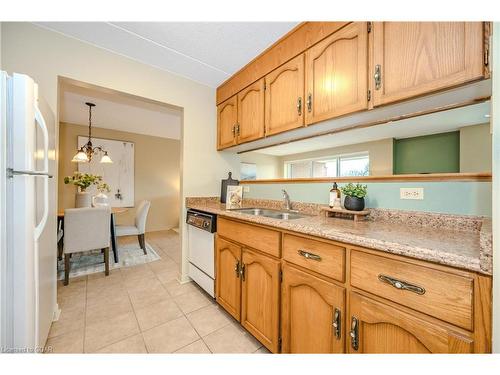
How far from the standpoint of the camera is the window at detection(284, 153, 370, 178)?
1.40 m

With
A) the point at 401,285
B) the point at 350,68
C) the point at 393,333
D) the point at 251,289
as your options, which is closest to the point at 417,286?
the point at 401,285

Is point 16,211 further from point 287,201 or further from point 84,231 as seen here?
point 84,231

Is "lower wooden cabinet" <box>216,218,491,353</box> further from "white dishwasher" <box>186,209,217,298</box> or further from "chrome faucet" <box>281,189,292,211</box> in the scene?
"chrome faucet" <box>281,189,292,211</box>

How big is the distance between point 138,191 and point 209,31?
13.6 feet

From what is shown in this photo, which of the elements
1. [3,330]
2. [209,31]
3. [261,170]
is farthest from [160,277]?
[209,31]

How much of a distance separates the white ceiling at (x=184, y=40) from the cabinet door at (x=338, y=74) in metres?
0.44

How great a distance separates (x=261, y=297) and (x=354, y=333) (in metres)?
0.58

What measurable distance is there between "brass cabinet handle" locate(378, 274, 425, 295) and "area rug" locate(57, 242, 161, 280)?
9.80 ft

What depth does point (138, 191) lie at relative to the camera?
15.4ft

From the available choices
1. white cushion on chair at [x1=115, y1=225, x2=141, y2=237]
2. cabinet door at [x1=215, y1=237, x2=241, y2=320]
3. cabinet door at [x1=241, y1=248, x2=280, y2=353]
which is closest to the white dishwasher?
cabinet door at [x1=215, y1=237, x2=241, y2=320]

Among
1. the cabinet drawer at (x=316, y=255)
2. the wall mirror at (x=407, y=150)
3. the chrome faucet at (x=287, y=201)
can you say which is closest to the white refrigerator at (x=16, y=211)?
the cabinet drawer at (x=316, y=255)

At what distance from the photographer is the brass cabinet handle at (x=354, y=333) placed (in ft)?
2.66

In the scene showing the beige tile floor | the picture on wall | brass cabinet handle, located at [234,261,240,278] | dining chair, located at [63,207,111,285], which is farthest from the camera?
the picture on wall

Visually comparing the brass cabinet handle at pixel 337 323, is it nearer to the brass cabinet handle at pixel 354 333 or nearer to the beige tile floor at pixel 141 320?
the brass cabinet handle at pixel 354 333
